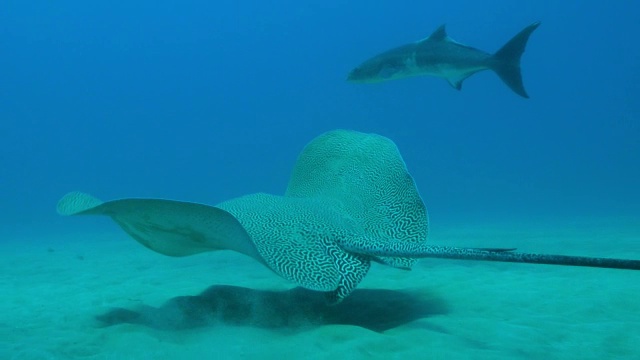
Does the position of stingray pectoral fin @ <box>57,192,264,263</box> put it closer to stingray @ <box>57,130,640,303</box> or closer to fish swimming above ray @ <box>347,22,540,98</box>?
→ stingray @ <box>57,130,640,303</box>

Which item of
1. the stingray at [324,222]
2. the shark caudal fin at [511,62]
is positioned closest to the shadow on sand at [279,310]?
the stingray at [324,222]

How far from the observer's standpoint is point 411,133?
6981cm

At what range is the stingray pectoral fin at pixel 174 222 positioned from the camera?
3.01m

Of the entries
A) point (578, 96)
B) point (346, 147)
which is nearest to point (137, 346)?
point (346, 147)

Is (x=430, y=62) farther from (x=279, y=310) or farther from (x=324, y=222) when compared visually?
(x=279, y=310)

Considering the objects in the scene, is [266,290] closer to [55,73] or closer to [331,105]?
[331,105]

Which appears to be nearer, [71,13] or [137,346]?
[137,346]

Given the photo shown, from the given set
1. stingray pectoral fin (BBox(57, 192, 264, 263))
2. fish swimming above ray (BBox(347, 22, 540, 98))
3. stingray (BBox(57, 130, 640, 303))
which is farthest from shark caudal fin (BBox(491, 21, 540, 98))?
stingray pectoral fin (BBox(57, 192, 264, 263))

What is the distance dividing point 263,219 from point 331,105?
70641mm

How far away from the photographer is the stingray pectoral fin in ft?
9.88

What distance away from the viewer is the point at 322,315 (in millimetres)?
3691

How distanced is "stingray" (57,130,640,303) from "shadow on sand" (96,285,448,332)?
463 millimetres

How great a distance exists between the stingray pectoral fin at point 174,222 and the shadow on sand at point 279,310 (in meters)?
0.54

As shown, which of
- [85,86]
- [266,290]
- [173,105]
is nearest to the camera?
[266,290]
